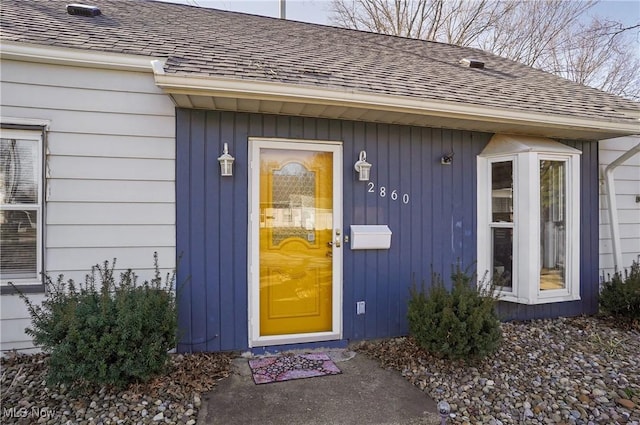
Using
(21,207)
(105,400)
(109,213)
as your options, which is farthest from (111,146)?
(105,400)

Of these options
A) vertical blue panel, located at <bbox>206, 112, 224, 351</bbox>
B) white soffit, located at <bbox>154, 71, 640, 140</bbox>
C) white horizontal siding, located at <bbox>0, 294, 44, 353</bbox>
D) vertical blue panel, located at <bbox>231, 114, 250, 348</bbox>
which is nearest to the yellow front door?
vertical blue panel, located at <bbox>231, 114, 250, 348</bbox>

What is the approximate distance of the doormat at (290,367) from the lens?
3072 mm

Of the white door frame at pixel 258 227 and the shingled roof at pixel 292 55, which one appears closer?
the shingled roof at pixel 292 55

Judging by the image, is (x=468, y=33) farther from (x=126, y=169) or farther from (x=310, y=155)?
(x=126, y=169)

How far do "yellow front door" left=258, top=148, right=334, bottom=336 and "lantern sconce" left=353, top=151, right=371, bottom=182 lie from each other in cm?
26

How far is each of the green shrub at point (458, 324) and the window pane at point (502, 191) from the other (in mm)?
1208

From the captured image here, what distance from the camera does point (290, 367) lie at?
10.7ft

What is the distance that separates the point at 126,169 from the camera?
3.29 metres

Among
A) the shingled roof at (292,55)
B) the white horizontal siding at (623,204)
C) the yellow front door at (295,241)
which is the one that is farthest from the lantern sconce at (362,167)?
the white horizontal siding at (623,204)

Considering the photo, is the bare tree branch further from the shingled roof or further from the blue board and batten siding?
the blue board and batten siding

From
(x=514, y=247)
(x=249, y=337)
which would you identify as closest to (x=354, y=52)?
(x=514, y=247)

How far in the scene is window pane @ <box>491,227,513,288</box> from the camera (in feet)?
13.7

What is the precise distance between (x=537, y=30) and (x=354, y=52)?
349 inches

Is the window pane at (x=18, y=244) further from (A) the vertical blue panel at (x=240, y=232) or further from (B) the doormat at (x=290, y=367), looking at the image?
(B) the doormat at (x=290, y=367)
